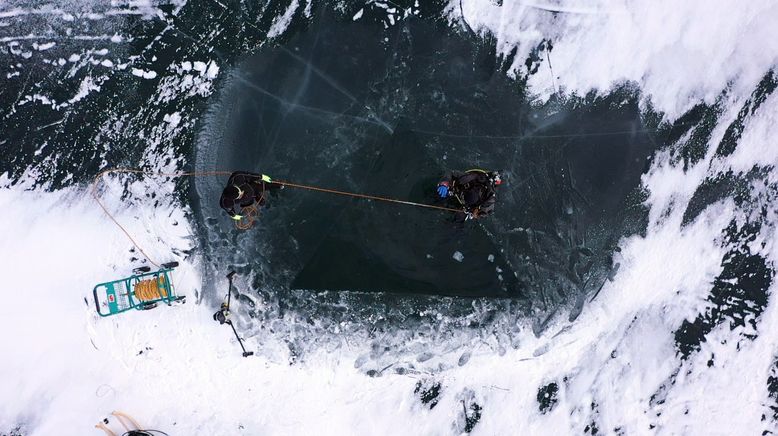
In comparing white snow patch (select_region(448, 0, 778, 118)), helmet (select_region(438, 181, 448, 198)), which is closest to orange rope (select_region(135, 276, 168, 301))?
helmet (select_region(438, 181, 448, 198))

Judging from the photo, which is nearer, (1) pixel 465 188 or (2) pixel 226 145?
(1) pixel 465 188

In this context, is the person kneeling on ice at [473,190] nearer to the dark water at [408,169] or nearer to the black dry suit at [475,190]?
the black dry suit at [475,190]

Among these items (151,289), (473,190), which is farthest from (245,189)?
(473,190)

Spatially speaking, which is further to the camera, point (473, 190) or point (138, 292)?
point (138, 292)

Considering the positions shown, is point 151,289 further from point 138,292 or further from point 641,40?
point 641,40

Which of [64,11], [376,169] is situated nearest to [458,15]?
[376,169]

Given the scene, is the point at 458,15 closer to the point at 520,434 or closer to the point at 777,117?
the point at 777,117

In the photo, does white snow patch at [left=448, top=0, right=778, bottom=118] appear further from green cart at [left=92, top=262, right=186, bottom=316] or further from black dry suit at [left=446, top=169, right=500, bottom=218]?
green cart at [left=92, top=262, right=186, bottom=316]

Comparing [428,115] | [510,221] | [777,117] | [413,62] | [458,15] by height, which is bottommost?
[510,221]

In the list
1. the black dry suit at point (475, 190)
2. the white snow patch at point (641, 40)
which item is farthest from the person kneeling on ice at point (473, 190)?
the white snow patch at point (641, 40)
